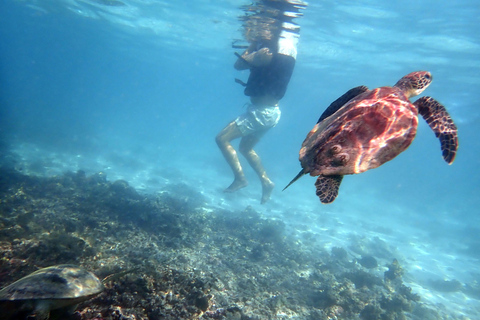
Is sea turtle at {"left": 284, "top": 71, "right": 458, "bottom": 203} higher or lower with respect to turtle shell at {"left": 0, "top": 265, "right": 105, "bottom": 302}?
higher

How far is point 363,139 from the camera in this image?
94.4 inches

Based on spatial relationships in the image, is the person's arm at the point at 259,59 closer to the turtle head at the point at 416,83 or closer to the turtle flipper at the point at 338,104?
the turtle flipper at the point at 338,104

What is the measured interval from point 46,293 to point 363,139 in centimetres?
377

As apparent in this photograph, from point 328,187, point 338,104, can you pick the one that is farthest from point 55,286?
point 338,104

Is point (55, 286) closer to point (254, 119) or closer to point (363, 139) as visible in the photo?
point (363, 139)

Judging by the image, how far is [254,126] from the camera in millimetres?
7934

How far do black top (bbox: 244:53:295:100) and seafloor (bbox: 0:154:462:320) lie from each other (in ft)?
16.1

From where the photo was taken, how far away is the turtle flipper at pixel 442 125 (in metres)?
2.55

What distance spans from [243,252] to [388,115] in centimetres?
581

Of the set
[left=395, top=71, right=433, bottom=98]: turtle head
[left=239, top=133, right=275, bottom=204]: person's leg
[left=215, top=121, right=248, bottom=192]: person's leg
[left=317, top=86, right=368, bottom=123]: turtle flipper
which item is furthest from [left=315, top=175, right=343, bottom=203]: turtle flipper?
[left=239, top=133, right=275, bottom=204]: person's leg

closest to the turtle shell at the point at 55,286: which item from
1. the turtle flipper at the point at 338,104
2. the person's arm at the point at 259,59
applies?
the turtle flipper at the point at 338,104

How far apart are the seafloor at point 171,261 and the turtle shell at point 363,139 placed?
8.84 feet

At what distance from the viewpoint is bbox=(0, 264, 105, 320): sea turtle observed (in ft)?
8.02

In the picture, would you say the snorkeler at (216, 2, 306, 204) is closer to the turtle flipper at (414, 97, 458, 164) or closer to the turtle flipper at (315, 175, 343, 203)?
the turtle flipper at (414, 97, 458, 164)
